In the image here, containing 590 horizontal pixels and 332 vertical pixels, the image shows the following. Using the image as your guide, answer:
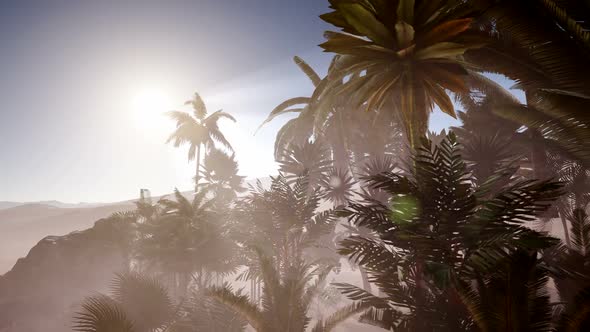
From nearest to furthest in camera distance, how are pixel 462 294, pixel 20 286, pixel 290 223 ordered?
pixel 462 294
pixel 290 223
pixel 20 286

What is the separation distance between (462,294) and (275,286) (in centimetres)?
426

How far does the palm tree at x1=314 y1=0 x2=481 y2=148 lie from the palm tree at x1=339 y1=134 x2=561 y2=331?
1573 millimetres

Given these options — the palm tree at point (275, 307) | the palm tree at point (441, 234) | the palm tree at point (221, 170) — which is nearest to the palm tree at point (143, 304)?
the palm tree at point (275, 307)

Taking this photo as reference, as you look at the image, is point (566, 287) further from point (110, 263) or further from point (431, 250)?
point (110, 263)

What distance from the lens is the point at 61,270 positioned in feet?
70.2

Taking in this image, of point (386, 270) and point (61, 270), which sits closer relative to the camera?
point (386, 270)

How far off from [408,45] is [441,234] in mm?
3312

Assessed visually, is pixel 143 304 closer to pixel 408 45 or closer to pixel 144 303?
pixel 144 303

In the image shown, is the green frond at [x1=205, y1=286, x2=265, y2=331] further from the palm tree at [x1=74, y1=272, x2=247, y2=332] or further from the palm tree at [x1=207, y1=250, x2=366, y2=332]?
the palm tree at [x1=74, y1=272, x2=247, y2=332]

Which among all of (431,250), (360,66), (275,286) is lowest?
(275,286)

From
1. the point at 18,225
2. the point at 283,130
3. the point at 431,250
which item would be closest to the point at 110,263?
the point at 283,130

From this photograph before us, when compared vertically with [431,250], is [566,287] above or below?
below

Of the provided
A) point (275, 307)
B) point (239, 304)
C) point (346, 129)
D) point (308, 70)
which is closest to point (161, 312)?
point (239, 304)

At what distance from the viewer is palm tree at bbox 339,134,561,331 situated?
11.6 feet
